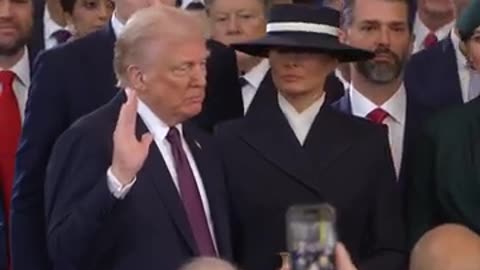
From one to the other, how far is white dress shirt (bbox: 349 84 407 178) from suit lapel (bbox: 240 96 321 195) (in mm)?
489

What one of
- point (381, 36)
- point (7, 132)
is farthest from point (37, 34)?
point (381, 36)

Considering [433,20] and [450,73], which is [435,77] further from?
[433,20]

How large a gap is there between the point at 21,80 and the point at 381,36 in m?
1.39

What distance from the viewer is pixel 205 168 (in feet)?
16.1

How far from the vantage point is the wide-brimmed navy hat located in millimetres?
5152

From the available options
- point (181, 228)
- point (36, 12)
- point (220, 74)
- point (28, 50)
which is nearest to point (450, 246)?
point (181, 228)

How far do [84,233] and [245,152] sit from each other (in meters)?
0.73

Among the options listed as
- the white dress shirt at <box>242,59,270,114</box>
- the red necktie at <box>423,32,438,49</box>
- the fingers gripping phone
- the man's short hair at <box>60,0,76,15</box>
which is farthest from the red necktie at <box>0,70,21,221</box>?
the fingers gripping phone

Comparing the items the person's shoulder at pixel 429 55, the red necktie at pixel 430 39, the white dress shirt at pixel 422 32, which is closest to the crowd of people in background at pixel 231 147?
the person's shoulder at pixel 429 55

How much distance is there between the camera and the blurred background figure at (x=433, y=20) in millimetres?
7543

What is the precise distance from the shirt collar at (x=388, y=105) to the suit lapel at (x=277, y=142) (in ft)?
1.92

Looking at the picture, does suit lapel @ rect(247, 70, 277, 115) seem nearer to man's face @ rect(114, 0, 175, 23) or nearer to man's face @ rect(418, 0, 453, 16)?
man's face @ rect(114, 0, 175, 23)

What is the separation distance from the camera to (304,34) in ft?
17.1

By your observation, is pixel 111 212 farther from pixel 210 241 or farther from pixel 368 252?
pixel 368 252
